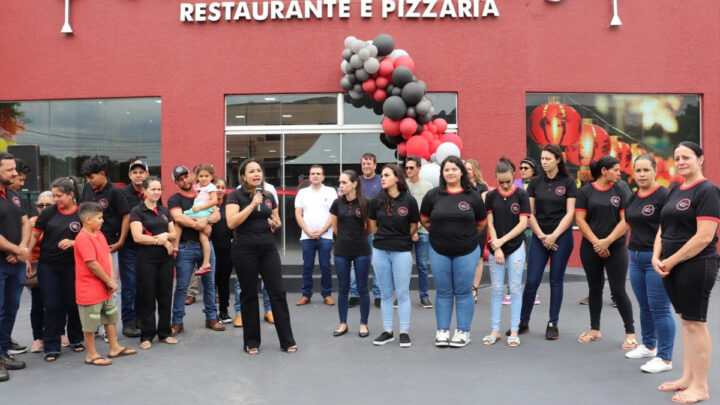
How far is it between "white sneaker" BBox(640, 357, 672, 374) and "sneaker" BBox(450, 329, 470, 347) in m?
1.55

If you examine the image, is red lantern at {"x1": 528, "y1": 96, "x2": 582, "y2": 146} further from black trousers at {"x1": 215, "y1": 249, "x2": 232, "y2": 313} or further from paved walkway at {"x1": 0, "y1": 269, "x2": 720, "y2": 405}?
black trousers at {"x1": 215, "y1": 249, "x2": 232, "y2": 313}

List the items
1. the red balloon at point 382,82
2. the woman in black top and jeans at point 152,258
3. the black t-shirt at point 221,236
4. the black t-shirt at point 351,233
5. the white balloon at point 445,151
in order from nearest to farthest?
the woman in black top and jeans at point 152,258 → the black t-shirt at point 351,233 → the black t-shirt at point 221,236 → the white balloon at point 445,151 → the red balloon at point 382,82

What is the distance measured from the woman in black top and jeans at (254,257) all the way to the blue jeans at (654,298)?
125 inches

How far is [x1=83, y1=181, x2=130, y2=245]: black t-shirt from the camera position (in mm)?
5613

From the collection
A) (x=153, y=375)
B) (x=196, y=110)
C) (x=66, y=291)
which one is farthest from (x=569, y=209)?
(x=196, y=110)

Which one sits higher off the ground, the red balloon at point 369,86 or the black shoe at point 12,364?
the red balloon at point 369,86

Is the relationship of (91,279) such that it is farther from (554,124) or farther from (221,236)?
(554,124)

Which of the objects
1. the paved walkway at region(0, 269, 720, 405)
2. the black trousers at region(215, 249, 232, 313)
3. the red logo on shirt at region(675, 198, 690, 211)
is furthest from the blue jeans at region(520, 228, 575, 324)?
the black trousers at region(215, 249, 232, 313)

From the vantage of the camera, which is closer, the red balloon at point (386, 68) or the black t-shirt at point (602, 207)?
the black t-shirt at point (602, 207)

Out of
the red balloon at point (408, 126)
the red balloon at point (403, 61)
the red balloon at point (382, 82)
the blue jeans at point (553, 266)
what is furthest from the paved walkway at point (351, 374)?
the red balloon at point (403, 61)

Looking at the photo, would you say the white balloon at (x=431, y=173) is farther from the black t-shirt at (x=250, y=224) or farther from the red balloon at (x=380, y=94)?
the black t-shirt at (x=250, y=224)

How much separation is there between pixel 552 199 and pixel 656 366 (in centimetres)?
182

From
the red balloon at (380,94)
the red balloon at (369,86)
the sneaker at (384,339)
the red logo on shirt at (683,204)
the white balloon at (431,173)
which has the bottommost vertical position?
the sneaker at (384,339)

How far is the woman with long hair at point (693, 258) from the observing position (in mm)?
3762
